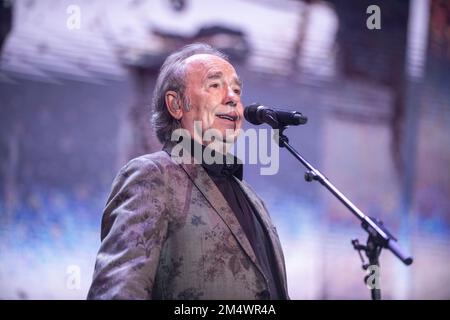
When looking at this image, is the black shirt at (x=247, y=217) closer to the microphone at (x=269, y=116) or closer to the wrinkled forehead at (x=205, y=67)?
the microphone at (x=269, y=116)

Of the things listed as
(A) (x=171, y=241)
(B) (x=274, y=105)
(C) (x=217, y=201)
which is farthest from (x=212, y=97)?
(B) (x=274, y=105)

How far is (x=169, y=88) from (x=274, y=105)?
1.14 metres

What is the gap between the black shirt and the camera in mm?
1877

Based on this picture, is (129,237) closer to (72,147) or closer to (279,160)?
(72,147)

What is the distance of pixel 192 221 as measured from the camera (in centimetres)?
175

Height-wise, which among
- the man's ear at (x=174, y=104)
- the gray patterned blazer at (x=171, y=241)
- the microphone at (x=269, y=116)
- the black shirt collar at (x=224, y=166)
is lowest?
the gray patterned blazer at (x=171, y=241)

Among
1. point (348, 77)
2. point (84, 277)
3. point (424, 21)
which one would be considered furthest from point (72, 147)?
point (424, 21)

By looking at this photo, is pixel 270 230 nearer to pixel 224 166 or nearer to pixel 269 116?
pixel 224 166

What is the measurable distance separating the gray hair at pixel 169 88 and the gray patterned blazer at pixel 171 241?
0.31 meters

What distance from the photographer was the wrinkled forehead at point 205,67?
2084 mm

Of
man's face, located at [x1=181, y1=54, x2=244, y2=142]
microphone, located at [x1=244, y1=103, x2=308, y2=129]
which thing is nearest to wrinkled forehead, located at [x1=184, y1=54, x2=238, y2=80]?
man's face, located at [x1=181, y1=54, x2=244, y2=142]

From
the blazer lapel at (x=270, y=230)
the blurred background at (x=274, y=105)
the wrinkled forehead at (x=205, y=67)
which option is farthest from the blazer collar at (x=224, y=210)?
the blurred background at (x=274, y=105)

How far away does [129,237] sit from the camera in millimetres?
1604

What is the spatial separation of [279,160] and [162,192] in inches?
57.3
